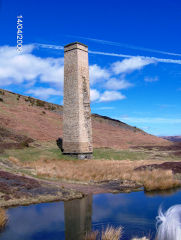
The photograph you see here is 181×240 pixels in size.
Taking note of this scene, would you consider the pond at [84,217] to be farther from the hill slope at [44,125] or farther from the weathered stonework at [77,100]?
the hill slope at [44,125]

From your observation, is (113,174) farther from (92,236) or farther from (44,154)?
(92,236)

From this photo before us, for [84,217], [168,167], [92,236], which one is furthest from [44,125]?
[92,236]

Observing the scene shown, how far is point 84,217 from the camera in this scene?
11.9 m

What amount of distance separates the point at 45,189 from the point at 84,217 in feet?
15.2

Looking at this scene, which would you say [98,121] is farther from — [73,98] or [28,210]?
[28,210]

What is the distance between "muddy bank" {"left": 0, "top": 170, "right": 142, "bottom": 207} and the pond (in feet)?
2.12

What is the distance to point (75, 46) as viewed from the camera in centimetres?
2903

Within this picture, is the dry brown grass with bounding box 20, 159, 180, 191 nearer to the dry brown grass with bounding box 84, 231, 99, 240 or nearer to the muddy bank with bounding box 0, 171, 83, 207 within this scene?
the muddy bank with bounding box 0, 171, 83, 207

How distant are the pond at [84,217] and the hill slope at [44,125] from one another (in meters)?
21.6

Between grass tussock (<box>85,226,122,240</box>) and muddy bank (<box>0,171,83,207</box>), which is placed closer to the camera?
grass tussock (<box>85,226,122,240</box>)

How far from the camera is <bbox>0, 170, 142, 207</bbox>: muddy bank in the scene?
545 inches

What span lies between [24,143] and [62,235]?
2439 centimetres

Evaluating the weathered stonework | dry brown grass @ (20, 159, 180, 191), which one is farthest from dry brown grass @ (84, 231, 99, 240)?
the weathered stonework

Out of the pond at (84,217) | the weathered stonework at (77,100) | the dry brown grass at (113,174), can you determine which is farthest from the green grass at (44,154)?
the pond at (84,217)
